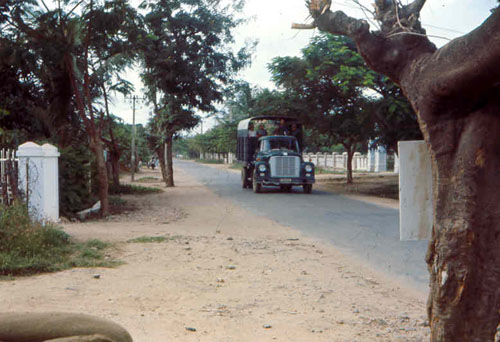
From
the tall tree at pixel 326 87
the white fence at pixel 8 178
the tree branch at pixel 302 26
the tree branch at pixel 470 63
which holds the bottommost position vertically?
the white fence at pixel 8 178

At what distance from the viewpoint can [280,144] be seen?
22156 mm

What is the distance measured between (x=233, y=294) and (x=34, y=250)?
326 centimetres

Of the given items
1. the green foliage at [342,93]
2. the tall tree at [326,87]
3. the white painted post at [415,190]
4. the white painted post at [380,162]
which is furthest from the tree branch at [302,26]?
the white painted post at [380,162]

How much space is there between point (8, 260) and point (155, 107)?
1929 cm

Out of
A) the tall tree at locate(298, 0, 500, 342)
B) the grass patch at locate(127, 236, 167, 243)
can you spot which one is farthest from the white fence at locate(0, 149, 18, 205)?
the tall tree at locate(298, 0, 500, 342)

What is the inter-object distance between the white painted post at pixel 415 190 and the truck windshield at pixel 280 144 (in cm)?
1804

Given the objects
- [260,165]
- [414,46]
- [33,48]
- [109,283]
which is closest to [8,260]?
[109,283]

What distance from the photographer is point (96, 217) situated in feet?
43.2

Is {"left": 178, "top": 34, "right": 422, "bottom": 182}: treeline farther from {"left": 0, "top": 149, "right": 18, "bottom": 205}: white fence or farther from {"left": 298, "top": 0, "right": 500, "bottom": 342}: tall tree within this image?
{"left": 298, "top": 0, "right": 500, "bottom": 342}: tall tree

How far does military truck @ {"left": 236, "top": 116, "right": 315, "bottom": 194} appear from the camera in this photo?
20.7 meters

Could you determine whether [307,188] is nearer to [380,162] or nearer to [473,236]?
[473,236]

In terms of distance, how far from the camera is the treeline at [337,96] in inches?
706

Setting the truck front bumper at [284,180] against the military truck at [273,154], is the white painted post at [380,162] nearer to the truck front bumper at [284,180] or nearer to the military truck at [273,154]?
the military truck at [273,154]

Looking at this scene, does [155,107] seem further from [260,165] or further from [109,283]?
[109,283]
